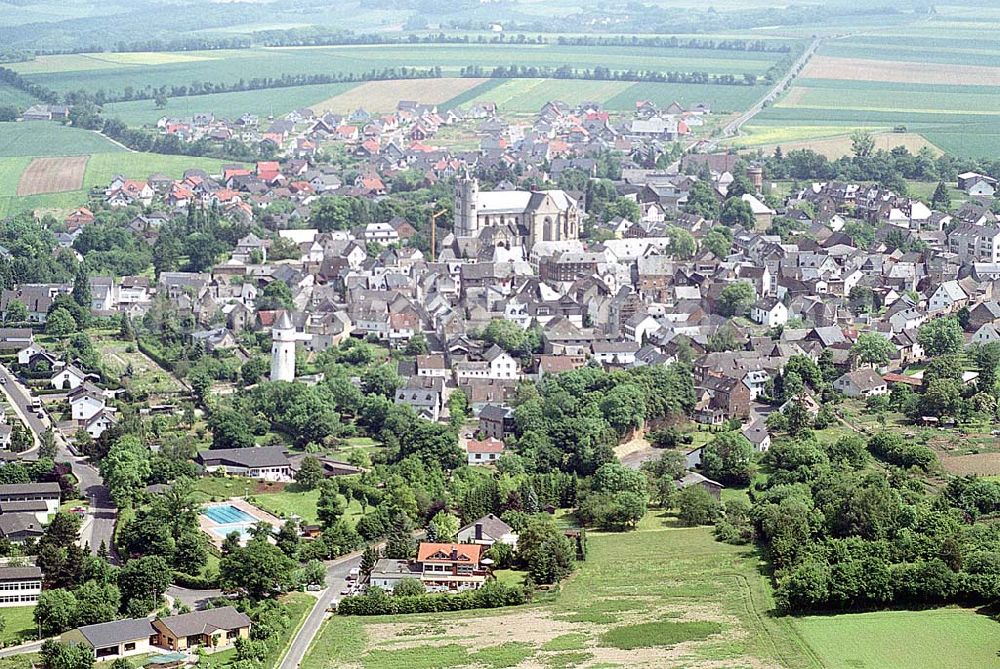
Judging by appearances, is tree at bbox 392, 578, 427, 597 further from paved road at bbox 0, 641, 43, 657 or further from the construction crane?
the construction crane

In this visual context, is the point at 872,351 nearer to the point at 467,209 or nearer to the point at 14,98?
the point at 467,209

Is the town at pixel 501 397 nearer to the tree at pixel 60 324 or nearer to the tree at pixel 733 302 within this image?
the tree at pixel 733 302

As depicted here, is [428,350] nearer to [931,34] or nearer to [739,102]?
[739,102]

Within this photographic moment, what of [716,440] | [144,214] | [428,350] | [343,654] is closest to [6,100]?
[144,214]

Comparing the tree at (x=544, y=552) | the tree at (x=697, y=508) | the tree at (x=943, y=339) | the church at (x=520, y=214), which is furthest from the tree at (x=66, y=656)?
the church at (x=520, y=214)

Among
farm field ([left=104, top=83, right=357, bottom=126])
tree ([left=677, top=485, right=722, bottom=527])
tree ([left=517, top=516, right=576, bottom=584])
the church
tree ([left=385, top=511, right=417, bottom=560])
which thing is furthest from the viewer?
farm field ([left=104, top=83, right=357, bottom=126])

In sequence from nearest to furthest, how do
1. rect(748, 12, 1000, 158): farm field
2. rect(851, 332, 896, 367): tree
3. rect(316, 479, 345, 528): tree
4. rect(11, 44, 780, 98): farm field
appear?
rect(316, 479, 345, 528): tree
rect(851, 332, 896, 367): tree
rect(748, 12, 1000, 158): farm field
rect(11, 44, 780, 98): farm field

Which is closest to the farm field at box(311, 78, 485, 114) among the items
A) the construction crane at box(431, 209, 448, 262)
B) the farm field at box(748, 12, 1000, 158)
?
the farm field at box(748, 12, 1000, 158)
